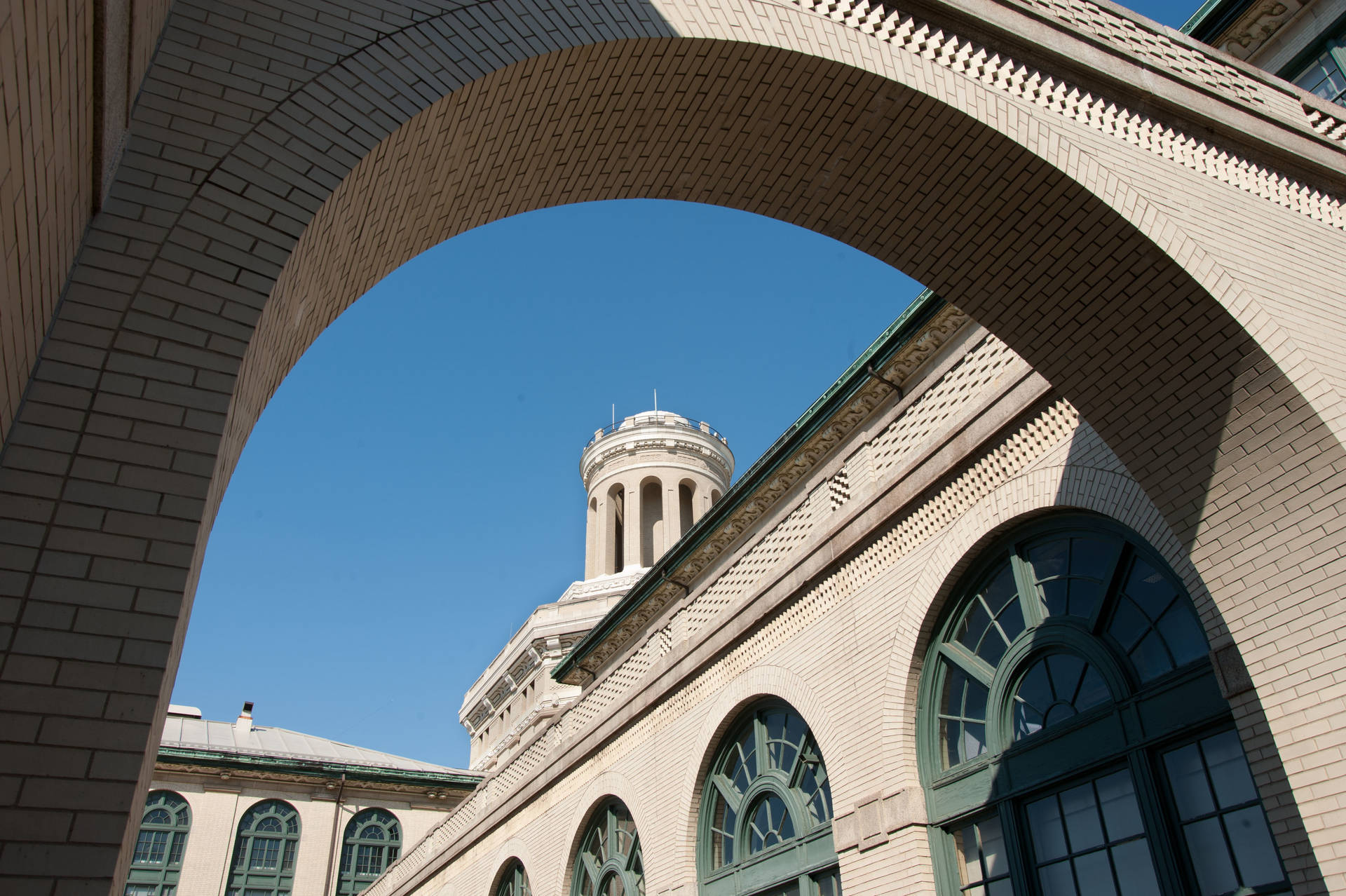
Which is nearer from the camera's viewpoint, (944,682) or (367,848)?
(944,682)

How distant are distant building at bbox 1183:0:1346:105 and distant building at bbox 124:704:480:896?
2608 centimetres

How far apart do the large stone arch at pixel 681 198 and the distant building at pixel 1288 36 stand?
1850mm

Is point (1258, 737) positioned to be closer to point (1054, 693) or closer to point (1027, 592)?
point (1054, 693)

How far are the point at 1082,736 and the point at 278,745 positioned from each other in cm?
3338

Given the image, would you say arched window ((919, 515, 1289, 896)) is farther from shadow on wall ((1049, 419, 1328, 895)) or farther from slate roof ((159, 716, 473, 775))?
slate roof ((159, 716, 473, 775))

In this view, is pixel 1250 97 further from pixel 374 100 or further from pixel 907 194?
pixel 374 100

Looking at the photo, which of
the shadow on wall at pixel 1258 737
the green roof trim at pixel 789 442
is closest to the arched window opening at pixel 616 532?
the green roof trim at pixel 789 442

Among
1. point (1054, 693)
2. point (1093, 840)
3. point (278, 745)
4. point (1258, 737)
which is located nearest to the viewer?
point (1258, 737)

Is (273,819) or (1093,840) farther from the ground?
(273,819)

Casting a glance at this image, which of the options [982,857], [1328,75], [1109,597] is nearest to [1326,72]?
[1328,75]

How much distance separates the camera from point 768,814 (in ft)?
43.3

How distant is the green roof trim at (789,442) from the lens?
39.7 ft

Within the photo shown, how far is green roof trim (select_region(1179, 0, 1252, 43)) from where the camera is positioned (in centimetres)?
1001

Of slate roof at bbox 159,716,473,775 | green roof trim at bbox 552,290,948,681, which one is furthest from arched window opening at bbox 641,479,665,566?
green roof trim at bbox 552,290,948,681
